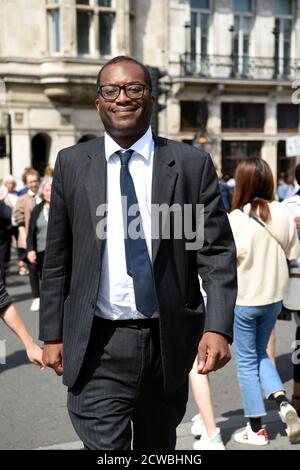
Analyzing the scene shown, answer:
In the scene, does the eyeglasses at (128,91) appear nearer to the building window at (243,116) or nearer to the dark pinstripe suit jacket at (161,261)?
the dark pinstripe suit jacket at (161,261)

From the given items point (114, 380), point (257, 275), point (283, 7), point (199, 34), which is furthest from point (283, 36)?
point (114, 380)

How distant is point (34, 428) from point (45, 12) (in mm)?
22181

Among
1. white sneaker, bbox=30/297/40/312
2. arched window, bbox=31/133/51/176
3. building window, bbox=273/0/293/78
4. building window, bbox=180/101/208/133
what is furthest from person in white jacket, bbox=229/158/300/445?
building window, bbox=273/0/293/78

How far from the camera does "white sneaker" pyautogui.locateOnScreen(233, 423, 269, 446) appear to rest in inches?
196

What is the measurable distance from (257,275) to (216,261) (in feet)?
6.71

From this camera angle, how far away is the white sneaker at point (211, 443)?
4805 mm

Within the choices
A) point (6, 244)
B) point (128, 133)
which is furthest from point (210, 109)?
point (128, 133)

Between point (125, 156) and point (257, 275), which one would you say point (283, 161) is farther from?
point (125, 156)

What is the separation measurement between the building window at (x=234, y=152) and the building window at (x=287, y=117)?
1.42 meters

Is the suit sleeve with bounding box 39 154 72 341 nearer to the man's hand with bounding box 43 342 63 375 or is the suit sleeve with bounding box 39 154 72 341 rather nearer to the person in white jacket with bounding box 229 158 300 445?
the man's hand with bounding box 43 342 63 375

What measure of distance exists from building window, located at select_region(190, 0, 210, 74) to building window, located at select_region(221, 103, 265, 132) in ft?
6.30

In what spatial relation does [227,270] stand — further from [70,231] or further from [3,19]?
[3,19]

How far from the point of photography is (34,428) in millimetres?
5375

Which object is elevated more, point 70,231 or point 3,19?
point 3,19
